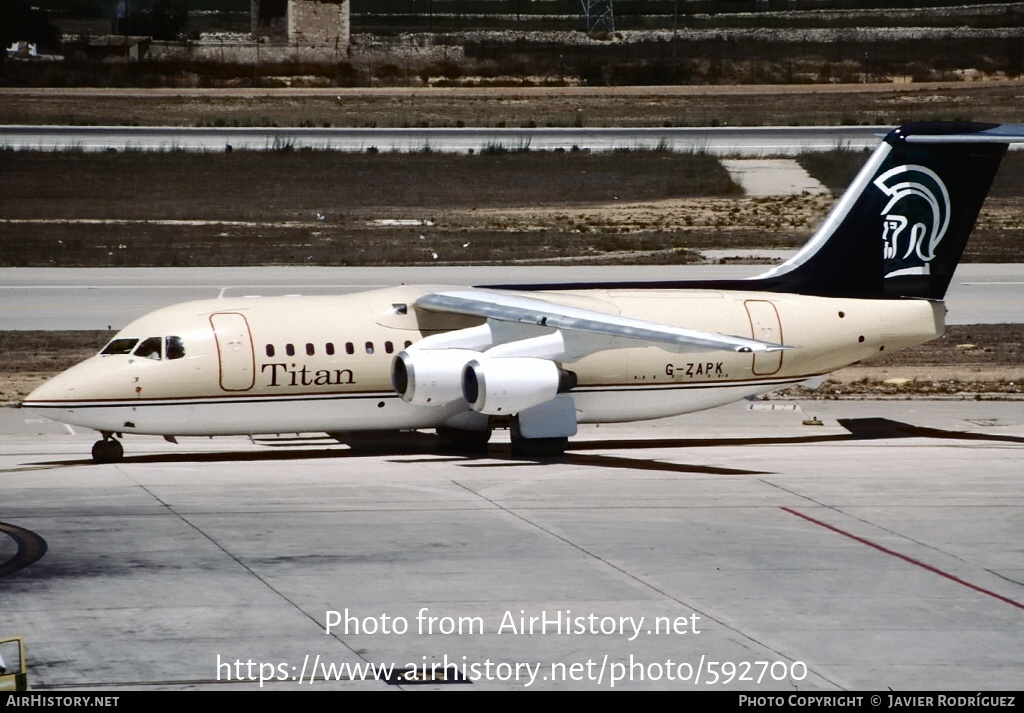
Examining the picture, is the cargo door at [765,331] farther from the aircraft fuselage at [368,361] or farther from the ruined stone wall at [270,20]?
the ruined stone wall at [270,20]

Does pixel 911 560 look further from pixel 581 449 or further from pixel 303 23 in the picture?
pixel 303 23

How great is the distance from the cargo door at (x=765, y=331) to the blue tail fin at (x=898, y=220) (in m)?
0.89

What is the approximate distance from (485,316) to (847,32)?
117 metres

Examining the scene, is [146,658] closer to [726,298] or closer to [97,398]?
[97,398]

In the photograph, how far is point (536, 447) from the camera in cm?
2828

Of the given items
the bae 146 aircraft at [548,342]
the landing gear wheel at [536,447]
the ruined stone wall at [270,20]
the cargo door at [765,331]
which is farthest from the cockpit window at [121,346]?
the ruined stone wall at [270,20]

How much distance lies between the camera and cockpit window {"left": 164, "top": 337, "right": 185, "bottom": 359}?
1060 inches

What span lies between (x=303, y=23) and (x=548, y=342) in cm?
9380

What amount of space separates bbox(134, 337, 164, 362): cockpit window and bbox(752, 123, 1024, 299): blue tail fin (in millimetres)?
11482

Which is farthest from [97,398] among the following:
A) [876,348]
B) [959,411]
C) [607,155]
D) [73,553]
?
[607,155]

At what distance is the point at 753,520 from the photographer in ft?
76.1

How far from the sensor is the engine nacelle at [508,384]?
88.0ft

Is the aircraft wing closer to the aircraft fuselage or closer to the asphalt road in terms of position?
the aircraft fuselage

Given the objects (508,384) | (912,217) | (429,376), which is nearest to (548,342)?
(508,384)
